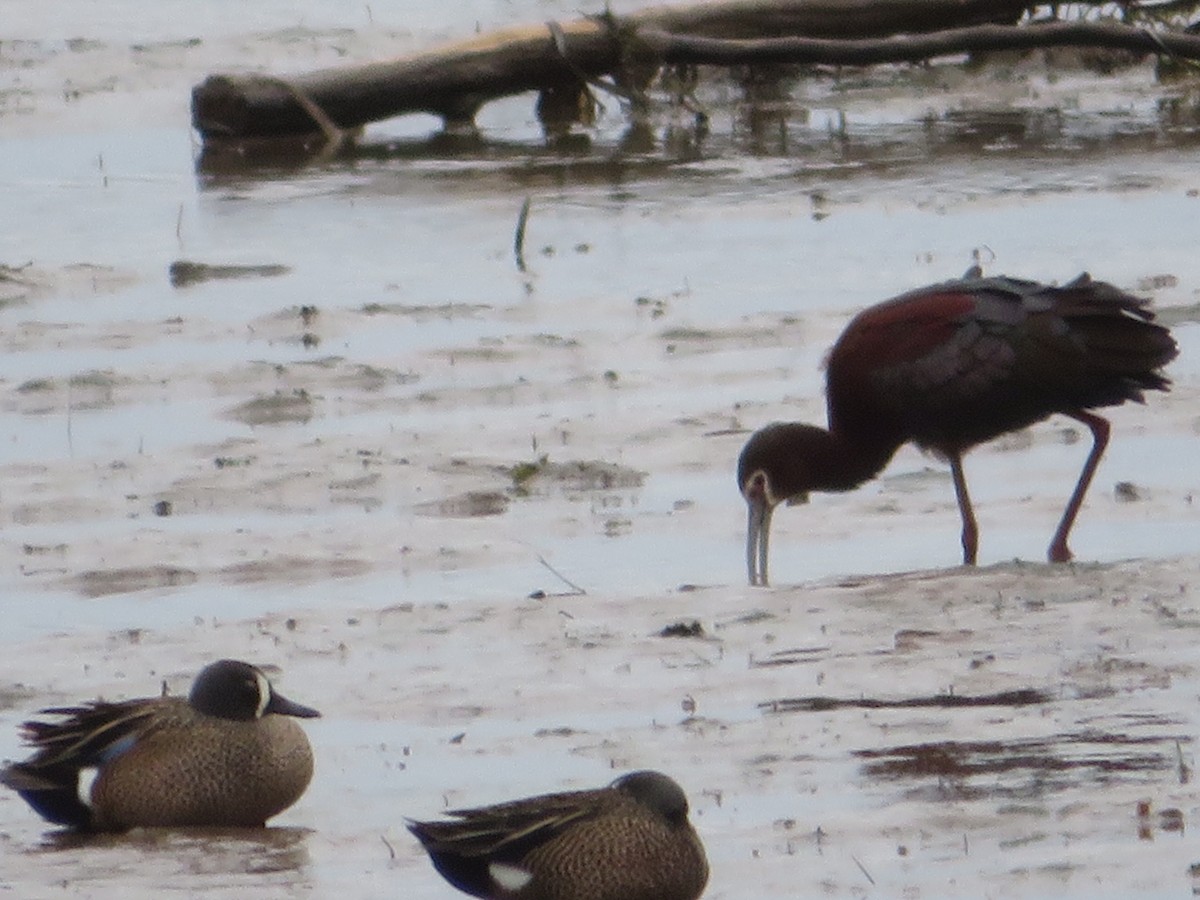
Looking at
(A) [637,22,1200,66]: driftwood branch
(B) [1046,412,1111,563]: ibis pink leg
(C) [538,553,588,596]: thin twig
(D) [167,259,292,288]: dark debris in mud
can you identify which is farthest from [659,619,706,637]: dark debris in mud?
(A) [637,22,1200,66]: driftwood branch

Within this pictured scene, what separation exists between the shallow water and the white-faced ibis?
0.68 ft

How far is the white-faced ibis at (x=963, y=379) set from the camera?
27.8 ft

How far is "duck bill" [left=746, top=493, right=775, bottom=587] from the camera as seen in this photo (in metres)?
8.40

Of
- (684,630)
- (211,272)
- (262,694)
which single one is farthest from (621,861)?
(211,272)

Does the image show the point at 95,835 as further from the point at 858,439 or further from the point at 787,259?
the point at 787,259

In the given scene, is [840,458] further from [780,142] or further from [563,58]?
[780,142]

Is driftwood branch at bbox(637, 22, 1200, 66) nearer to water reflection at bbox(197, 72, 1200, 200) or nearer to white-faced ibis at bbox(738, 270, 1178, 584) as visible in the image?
water reflection at bbox(197, 72, 1200, 200)

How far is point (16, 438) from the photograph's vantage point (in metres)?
9.81

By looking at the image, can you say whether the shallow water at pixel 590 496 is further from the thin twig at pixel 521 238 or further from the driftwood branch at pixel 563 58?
the driftwood branch at pixel 563 58

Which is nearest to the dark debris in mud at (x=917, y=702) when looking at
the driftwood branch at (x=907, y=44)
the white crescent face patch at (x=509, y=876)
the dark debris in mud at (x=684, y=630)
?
the dark debris in mud at (x=684, y=630)

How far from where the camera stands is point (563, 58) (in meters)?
15.5

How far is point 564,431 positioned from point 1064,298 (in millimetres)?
1994

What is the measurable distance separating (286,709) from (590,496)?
2.97 m

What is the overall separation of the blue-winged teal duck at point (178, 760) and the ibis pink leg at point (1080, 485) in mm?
2805
